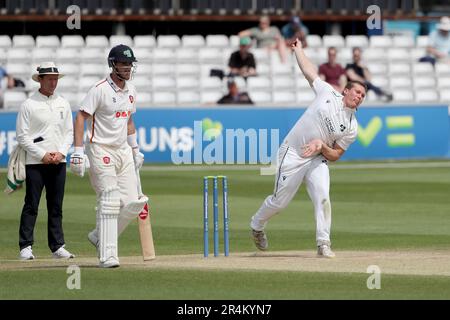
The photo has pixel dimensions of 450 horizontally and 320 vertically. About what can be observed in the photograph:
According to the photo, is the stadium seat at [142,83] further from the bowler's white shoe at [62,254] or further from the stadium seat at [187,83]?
the bowler's white shoe at [62,254]

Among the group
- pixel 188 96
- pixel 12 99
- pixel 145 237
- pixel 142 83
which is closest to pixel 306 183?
pixel 145 237

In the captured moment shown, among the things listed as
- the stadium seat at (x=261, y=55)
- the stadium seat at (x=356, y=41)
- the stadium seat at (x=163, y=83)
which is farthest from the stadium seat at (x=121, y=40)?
the stadium seat at (x=356, y=41)

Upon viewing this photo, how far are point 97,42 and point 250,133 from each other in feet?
16.6

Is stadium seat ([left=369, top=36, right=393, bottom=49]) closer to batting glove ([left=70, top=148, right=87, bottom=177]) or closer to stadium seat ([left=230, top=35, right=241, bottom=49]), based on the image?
stadium seat ([left=230, top=35, right=241, bottom=49])

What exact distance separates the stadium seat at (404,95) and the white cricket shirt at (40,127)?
1720 cm

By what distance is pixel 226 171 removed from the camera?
1019 inches

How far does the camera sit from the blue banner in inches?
1039

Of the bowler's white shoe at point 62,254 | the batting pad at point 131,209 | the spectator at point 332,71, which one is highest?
the spectator at point 332,71

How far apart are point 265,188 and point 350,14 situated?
10793 mm

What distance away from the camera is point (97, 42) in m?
30.0

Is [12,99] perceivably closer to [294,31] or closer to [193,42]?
Answer: [193,42]

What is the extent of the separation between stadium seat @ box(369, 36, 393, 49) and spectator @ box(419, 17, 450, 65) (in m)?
0.88

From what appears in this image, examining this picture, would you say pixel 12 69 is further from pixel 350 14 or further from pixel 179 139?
pixel 350 14

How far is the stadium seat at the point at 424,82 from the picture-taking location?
3122 centimetres
